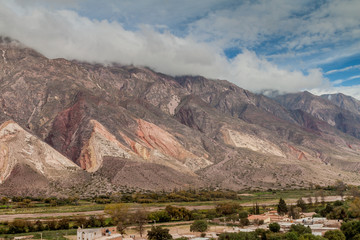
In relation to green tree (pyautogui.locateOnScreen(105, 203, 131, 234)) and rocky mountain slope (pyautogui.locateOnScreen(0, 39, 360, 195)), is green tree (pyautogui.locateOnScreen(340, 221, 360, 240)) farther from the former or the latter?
rocky mountain slope (pyautogui.locateOnScreen(0, 39, 360, 195))

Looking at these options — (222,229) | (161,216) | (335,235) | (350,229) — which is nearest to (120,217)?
(161,216)

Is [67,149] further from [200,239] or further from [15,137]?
[200,239]

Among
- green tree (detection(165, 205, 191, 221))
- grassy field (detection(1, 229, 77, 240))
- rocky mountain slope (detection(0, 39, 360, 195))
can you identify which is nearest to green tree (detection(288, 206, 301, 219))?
green tree (detection(165, 205, 191, 221))

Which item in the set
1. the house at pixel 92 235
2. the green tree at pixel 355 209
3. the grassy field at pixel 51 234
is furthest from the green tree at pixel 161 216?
the green tree at pixel 355 209

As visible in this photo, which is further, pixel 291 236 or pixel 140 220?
pixel 140 220

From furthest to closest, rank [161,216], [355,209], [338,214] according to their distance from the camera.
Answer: [161,216], [338,214], [355,209]

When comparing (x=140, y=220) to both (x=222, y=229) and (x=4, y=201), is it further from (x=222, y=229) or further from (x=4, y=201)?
A: (x=4, y=201)

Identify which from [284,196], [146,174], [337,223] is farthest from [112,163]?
[337,223]

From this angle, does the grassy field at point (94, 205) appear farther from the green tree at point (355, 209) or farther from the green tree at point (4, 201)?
the green tree at point (355, 209)

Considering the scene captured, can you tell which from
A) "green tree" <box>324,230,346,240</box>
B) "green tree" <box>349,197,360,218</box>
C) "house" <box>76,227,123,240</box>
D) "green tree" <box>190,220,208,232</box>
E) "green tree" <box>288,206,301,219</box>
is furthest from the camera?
"green tree" <box>288,206,301,219</box>

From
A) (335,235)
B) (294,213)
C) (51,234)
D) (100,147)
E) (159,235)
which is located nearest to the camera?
(335,235)

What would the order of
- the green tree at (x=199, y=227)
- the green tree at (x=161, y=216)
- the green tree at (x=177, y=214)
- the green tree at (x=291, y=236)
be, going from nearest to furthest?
the green tree at (x=291, y=236)
the green tree at (x=199, y=227)
the green tree at (x=161, y=216)
the green tree at (x=177, y=214)
